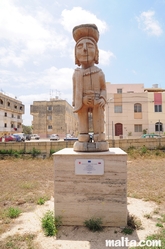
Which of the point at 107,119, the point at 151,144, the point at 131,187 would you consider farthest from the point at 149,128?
the point at 131,187

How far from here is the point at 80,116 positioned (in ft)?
11.8

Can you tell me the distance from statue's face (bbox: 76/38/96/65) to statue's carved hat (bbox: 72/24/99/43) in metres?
0.12

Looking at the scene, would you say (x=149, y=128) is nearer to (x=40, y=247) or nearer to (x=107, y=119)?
(x=107, y=119)

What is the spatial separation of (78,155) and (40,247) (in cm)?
142

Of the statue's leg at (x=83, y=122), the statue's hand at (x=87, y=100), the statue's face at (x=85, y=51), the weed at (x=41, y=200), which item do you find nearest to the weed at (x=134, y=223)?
the statue's leg at (x=83, y=122)

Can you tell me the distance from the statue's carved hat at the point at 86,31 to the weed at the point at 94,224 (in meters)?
3.30

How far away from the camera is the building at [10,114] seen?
29484 millimetres

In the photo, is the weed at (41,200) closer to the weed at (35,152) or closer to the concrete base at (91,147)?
the concrete base at (91,147)

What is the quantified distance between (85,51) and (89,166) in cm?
211

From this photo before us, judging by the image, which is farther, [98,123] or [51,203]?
[51,203]

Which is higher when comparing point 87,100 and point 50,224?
point 87,100

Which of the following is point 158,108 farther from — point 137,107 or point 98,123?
point 98,123

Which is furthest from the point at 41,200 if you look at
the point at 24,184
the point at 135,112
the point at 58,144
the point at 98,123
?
the point at 135,112

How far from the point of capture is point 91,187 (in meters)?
3.04
